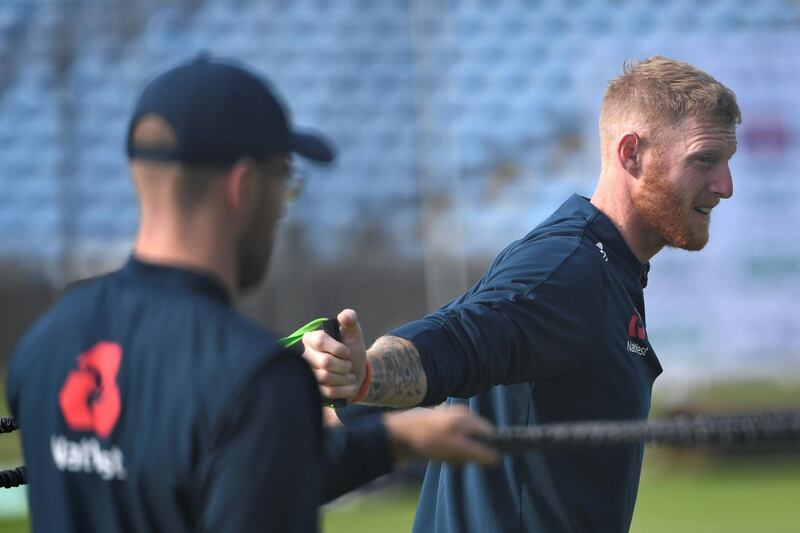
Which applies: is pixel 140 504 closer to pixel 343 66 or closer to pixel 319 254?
pixel 319 254

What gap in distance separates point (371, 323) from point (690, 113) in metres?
7.55

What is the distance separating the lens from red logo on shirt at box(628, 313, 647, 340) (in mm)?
2637

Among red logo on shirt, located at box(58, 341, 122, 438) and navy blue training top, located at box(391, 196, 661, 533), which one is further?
navy blue training top, located at box(391, 196, 661, 533)

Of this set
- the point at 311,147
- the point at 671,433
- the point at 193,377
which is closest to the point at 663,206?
the point at 671,433

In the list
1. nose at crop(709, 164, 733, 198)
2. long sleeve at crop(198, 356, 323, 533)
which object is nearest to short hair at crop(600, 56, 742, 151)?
nose at crop(709, 164, 733, 198)

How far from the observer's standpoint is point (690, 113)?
2.79 m

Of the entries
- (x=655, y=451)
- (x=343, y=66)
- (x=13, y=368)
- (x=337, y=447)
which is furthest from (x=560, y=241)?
(x=343, y=66)

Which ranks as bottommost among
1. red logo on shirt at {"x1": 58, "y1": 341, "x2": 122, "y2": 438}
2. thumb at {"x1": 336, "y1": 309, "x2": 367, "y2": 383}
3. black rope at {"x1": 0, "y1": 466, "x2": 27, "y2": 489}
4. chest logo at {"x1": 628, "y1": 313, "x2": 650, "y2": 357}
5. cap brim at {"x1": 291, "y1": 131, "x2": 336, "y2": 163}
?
black rope at {"x1": 0, "y1": 466, "x2": 27, "y2": 489}

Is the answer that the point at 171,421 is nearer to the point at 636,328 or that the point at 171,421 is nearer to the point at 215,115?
the point at 215,115

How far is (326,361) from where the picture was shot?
222cm

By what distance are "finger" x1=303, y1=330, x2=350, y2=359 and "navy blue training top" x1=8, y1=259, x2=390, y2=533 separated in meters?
0.56

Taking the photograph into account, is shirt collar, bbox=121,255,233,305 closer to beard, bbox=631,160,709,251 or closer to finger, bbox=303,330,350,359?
finger, bbox=303,330,350,359

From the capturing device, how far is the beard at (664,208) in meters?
2.81

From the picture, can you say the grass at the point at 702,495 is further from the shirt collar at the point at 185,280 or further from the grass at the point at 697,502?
the shirt collar at the point at 185,280
